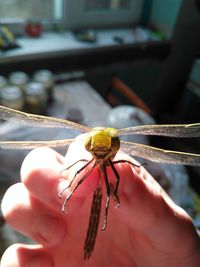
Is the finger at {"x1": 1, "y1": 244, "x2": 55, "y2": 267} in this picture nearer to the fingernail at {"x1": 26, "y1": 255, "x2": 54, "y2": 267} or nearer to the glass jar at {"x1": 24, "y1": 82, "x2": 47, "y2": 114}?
the fingernail at {"x1": 26, "y1": 255, "x2": 54, "y2": 267}

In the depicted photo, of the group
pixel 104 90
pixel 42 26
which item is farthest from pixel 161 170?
pixel 42 26

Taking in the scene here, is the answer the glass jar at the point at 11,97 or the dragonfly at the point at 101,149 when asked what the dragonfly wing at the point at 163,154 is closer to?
the dragonfly at the point at 101,149

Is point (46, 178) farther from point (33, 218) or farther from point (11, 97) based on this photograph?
point (11, 97)

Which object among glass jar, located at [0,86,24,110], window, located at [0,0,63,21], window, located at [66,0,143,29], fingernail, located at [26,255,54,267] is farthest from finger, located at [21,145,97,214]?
window, located at [66,0,143,29]

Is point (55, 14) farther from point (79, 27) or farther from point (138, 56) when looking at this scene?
point (138, 56)

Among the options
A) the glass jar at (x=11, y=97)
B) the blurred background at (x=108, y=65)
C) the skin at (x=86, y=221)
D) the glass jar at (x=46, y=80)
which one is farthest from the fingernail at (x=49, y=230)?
the glass jar at (x=46, y=80)

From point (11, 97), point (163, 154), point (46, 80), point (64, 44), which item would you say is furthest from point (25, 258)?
point (64, 44)
